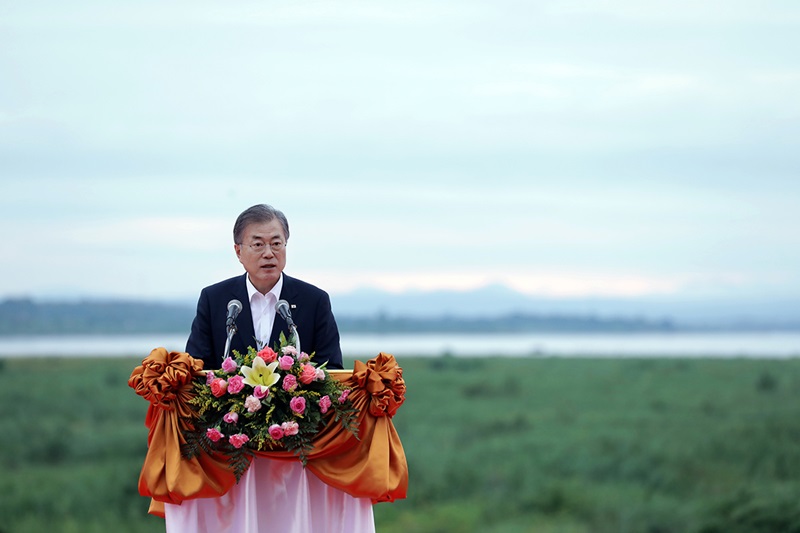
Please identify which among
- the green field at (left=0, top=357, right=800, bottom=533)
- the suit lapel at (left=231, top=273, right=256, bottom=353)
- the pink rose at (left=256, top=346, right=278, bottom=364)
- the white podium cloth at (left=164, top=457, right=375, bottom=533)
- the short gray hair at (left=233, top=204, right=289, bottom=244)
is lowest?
the green field at (left=0, top=357, right=800, bottom=533)

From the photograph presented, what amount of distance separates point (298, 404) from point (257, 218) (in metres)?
0.91

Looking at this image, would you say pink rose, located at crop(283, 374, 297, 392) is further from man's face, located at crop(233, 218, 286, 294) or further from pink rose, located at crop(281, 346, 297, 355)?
man's face, located at crop(233, 218, 286, 294)

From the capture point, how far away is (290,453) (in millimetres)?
4945

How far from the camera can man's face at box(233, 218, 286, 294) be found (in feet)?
16.6

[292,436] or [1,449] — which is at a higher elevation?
[292,436]

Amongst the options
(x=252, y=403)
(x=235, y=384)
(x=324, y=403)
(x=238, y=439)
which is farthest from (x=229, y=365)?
(x=324, y=403)

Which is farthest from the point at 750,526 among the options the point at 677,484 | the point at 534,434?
the point at 534,434

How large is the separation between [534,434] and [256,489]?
19303mm

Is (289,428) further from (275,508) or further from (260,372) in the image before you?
(275,508)

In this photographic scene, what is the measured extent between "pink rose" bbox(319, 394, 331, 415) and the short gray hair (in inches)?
31.9

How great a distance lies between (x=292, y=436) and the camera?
4.88 m

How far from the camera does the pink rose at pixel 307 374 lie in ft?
16.0

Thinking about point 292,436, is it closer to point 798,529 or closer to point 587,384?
point 798,529

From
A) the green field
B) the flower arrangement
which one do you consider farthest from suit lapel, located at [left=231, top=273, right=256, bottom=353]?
the green field
